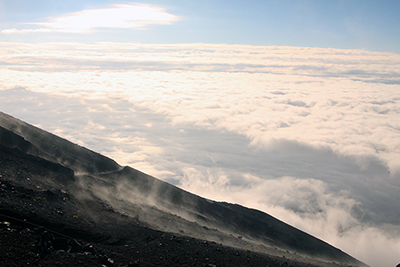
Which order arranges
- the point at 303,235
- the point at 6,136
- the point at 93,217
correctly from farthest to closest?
the point at 303,235
the point at 6,136
the point at 93,217

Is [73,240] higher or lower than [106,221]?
lower

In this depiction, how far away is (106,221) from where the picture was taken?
2969cm

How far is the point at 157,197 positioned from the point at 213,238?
17702 millimetres

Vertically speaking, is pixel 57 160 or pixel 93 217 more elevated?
pixel 57 160

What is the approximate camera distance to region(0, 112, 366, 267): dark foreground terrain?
20109 millimetres

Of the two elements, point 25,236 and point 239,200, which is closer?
point 25,236

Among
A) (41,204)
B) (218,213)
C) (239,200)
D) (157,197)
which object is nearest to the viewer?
(41,204)

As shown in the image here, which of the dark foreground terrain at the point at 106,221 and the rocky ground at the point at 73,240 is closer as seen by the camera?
the rocky ground at the point at 73,240

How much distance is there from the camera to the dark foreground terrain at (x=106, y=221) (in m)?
20.1

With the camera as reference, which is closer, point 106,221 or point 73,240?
point 73,240

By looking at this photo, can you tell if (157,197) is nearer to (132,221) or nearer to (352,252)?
(132,221)

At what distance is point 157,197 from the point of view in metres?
52.2

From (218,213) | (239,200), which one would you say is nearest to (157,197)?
(218,213)

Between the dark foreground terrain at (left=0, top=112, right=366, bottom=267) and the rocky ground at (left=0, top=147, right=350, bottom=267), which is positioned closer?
the rocky ground at (left=0, top=147, right=350, bottom=267)
